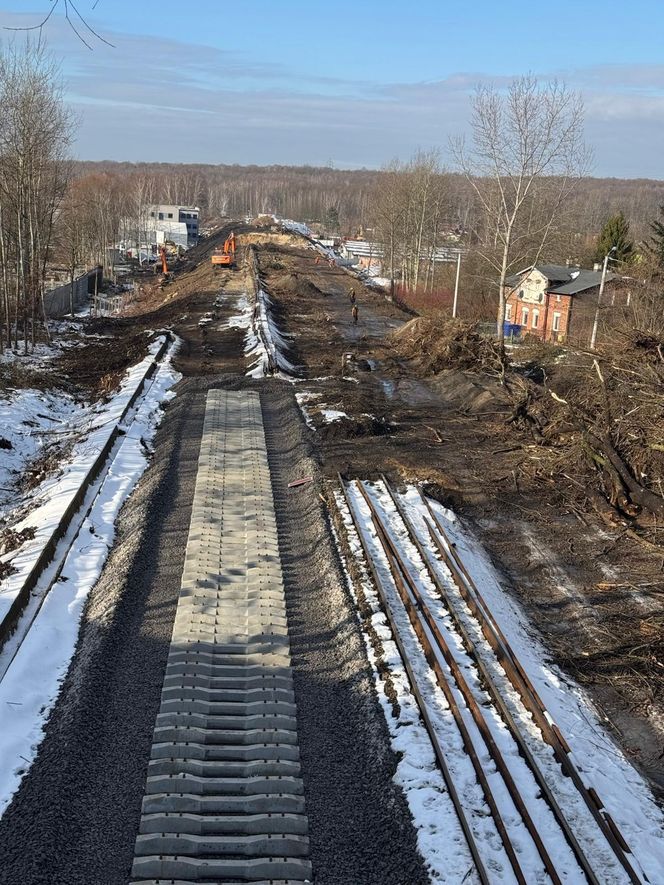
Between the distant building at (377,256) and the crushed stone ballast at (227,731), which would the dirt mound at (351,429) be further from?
the distant building at (377,256)

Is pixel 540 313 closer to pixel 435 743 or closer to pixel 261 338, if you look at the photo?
pixel 261 338

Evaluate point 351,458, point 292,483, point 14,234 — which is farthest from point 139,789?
point 14,234

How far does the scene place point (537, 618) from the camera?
11242 mm

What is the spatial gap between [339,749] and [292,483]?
25.2ft

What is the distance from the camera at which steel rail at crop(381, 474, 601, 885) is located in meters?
6.59

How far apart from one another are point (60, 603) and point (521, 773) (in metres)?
6.28

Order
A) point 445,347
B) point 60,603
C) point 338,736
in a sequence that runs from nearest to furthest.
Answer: point 338,736 < point 60,603 < point 445,347

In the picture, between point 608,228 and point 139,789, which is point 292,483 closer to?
point 139,789

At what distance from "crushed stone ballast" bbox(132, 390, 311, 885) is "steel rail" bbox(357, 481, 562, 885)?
1.81 m

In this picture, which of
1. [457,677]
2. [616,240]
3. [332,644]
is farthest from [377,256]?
[457,677]

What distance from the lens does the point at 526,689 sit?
8.85 meters

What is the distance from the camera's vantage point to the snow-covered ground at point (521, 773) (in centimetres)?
653

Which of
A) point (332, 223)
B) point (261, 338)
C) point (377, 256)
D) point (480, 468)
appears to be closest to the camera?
point (480, 468)

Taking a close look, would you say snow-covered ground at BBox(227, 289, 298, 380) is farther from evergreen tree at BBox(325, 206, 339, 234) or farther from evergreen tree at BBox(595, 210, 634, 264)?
evergreen tree at BBox(325, 206, 339, 234)
